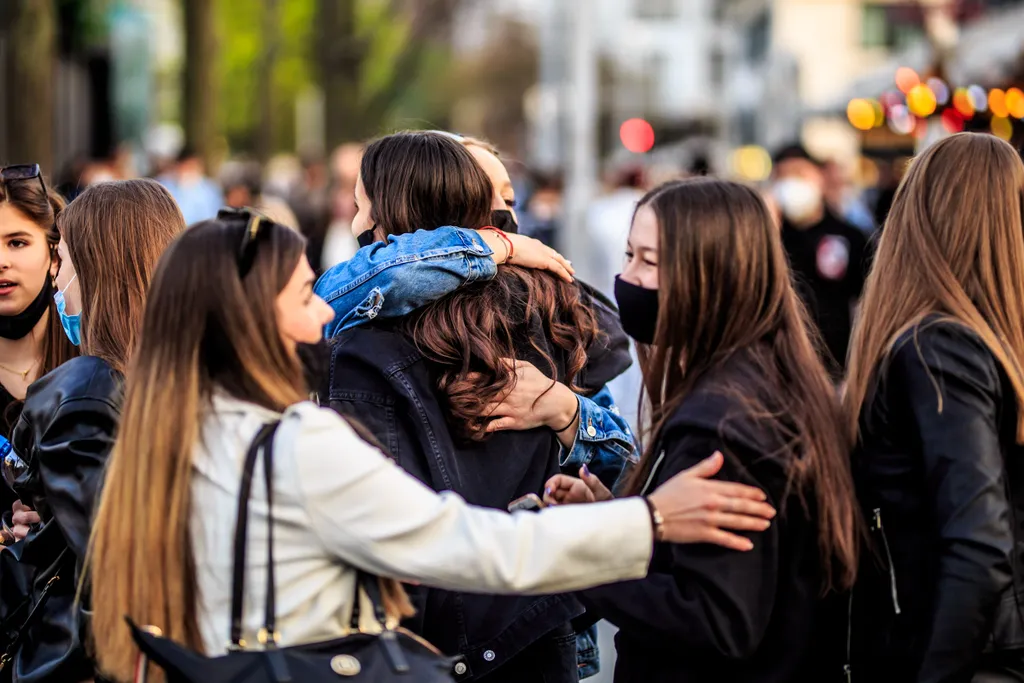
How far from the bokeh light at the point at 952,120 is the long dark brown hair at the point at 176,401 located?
382 inches

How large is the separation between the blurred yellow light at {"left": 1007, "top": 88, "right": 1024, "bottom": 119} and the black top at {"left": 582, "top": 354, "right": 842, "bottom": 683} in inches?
333

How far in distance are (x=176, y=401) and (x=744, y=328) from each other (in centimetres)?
117

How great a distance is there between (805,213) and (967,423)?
7.49 metres

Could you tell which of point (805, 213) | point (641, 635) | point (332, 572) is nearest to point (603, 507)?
point (641, 635)

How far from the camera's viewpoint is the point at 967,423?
3.00 m

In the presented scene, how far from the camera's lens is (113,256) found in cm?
352

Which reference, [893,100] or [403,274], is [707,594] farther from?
[893,100]

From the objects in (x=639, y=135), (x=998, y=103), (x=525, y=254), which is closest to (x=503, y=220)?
(x=525, y=254)

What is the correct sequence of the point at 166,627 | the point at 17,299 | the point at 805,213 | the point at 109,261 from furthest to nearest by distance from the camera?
1. the point at 805,213
2. the point at 17,299
3. the point at 109,261
4. the point at 166,627

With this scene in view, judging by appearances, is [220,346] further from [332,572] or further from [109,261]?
[109,261]

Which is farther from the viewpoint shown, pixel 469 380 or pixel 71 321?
pixel 71 321

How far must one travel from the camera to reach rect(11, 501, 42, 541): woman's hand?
3643 millimetres

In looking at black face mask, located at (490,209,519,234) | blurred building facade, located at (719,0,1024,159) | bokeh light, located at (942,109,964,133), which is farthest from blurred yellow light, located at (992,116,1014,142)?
black face mask, located at (490,209,519,234)

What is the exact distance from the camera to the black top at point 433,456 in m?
3.43
